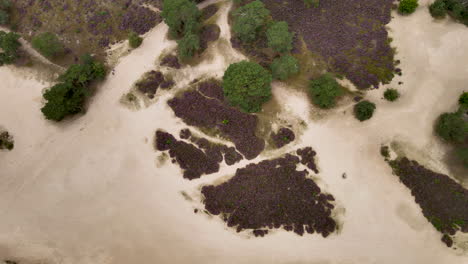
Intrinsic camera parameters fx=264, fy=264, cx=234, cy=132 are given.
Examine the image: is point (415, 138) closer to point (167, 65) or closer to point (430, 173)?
point (430, 173)

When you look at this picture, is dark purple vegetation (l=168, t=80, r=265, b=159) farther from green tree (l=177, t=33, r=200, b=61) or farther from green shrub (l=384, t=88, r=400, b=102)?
green shrub (l=384, t=88, r=400, b=102)

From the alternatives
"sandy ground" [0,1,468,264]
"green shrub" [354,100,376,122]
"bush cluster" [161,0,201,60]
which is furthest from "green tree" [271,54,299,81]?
"bush cluster" [161,0,201,60]

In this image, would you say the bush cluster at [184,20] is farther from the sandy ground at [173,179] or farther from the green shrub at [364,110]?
the green shrub at [364,110]

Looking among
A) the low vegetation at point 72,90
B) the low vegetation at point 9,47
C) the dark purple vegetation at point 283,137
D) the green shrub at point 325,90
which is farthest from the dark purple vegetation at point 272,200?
the low vegetation at point 9,47

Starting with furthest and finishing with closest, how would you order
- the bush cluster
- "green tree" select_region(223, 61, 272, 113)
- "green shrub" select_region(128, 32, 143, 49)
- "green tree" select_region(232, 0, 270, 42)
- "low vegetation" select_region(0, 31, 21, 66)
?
"green shrub" select_region(128, 32, 143, 49) → "low vegetation" select_region(0, 31, 21, 66) → the bush cluster → "green tree" select_region(232, 0, 270, 42) → "green tree" select_region(223, 61, 272, 113)

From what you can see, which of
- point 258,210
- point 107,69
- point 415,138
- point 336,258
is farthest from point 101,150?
point 415,138

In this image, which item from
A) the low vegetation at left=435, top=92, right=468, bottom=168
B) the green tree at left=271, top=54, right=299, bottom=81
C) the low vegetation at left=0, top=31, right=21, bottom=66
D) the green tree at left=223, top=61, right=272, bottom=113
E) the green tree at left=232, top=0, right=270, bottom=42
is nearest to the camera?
the low vegetation at left=435, top=92, right=468, bottom=168

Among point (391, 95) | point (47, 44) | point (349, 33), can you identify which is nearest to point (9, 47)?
point (47, 44)
